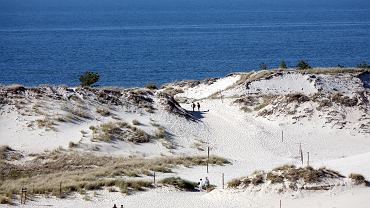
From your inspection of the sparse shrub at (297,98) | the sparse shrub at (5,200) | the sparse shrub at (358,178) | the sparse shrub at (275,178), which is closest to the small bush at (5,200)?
the sparse shrub at (5,200)

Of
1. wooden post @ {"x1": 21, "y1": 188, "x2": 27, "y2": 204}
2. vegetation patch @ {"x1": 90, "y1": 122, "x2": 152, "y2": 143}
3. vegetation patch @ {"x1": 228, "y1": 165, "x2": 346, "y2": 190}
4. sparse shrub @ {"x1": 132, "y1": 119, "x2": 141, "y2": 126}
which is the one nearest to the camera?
wooden post @ {"x1": 21, "y1": 188, "x2": 27, "y2": 204}

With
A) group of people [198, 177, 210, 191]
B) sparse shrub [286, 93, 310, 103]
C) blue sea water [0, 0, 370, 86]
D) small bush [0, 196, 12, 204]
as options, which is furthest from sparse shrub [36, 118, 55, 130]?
blue sea water [0, 0, 370, 86]

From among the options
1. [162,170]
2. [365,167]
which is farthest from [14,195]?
[365,167]

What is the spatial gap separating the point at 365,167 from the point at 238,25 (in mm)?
154745

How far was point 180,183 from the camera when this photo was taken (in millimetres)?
33500

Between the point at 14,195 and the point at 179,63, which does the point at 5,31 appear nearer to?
the point at 179,63

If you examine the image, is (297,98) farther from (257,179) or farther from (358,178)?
(358,178)

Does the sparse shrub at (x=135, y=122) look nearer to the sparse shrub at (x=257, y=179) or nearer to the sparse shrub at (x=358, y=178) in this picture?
the sparse shrub at (x=257, y=179)

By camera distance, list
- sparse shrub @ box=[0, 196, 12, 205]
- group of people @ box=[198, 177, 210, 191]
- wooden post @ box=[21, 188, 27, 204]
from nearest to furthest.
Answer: sparse shrub @ box=[0, 196, 12, 205] → wooden post @ box=[21, 188, 27, 204] → group of people @ box=[198, 177, 210, 191]

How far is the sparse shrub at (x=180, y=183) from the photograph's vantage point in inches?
1314

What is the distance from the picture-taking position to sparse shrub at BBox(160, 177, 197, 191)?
33375 mm

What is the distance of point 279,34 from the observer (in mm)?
159250

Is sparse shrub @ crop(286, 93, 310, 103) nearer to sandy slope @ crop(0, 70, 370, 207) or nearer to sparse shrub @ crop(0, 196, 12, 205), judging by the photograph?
sandy slope @ crop(0, 70, 370, 207)

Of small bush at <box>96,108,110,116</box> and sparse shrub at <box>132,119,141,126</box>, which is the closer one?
sparse shrub at <box>132,119,141,126</box>
